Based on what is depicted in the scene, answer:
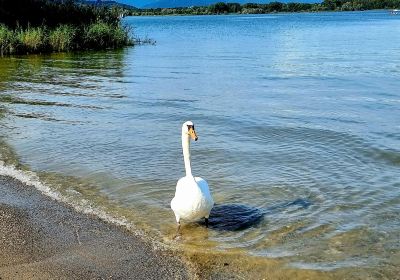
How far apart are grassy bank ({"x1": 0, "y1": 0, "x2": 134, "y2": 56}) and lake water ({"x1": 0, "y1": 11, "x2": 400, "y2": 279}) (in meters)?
13.3

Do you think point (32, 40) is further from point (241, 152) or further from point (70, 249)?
point (70, 249)

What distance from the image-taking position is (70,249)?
7.50m

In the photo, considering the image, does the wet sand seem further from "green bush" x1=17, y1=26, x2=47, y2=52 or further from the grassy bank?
"green bush" x1=17, y1=26, x2=47, y2=52

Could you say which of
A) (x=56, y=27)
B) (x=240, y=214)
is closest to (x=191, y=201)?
(x=240, y=214)

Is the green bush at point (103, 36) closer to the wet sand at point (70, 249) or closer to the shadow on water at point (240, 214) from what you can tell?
the wet sand at point (70, 249)

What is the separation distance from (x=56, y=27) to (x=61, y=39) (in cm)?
429

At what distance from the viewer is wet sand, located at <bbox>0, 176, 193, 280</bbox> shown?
6.80m

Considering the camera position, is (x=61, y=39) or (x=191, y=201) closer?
(x=191, y=201)

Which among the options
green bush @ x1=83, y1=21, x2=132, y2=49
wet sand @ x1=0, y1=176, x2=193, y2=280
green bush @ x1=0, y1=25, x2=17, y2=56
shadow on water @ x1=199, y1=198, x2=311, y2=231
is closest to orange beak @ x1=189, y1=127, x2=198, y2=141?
shadow on water @ x1=199, y1=198, x2=311, y2=231

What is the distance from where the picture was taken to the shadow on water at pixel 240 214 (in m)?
8.65

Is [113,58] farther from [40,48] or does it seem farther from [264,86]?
[264,86]

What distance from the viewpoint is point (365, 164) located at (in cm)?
1210

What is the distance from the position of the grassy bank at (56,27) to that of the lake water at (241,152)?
1335cm

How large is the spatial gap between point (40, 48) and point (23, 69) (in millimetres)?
11406
